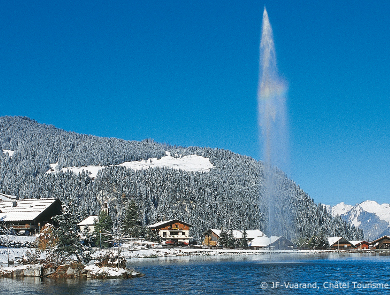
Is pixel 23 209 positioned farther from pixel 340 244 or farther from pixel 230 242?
pixel 340 244

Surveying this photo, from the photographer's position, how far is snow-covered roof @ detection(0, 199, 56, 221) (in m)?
95.2

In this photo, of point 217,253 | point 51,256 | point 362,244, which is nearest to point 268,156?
point 51,256

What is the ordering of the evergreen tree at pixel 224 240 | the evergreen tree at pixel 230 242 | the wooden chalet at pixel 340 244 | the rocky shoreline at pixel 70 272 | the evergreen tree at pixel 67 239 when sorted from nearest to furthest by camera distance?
the rocky shoreline at pixel 70 272
the evergreen tree at pixel 67 239
the evergreen tree at pixel 224 240
the evergreen tree at pixel 230 242
the wooden chalet at pixel 340 244

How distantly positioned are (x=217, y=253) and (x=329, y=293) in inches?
2725

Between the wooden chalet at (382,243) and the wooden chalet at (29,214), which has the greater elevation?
the wooden chalet at (29,214)

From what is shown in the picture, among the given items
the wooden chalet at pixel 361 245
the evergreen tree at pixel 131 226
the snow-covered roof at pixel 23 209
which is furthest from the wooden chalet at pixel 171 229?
the wooden chalet at pixel 361 245

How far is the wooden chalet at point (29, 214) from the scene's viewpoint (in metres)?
94.6

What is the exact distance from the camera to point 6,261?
59.0 meters

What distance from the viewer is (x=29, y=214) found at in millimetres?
96125

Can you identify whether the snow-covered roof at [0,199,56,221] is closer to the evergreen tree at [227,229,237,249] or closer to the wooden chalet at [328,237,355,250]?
the evergreen tree at [227,229,237,249]

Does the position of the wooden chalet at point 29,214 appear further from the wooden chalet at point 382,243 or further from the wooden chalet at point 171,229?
the wooden chalet at point 382,243

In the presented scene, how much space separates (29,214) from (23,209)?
426 cm

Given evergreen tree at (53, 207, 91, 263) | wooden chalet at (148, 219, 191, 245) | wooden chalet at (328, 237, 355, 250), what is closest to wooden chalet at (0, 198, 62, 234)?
evergreen tree at (53, 207, 91, 263)

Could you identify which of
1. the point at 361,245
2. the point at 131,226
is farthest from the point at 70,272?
the point at 361,245
